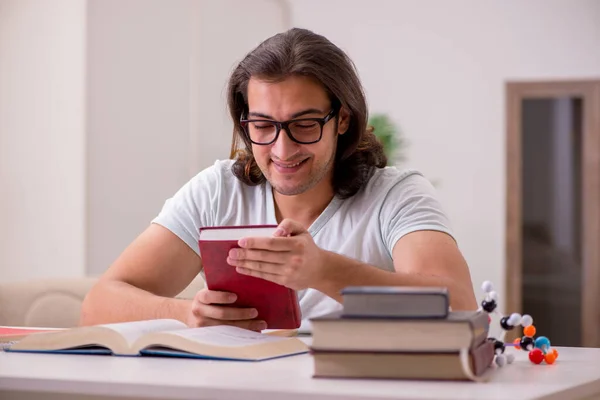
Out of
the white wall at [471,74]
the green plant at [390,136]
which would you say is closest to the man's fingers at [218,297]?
the green plant at [390,136]

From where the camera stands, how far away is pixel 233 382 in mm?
1056

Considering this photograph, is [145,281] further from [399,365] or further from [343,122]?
[399,365]

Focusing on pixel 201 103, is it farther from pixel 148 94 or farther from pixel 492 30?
pixel 492 30

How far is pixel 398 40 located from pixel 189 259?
436 centimetres

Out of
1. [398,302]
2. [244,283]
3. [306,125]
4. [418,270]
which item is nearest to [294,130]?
[306,125]

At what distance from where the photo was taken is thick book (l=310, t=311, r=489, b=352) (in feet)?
3.51

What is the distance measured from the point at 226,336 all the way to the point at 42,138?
309 centimetres

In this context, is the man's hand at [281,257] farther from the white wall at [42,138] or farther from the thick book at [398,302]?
the white wall at [42,138]

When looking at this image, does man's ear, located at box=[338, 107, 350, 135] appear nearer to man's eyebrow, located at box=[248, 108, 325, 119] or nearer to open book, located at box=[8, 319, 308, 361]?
man's eyebrow, located at box=[248, 108, 325, 119]

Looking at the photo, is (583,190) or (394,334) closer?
(394,334)

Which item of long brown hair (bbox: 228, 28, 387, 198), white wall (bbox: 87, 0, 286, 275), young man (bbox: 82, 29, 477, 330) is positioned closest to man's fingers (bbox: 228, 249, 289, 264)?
young man (bbox: 82, 29, 477, 330)

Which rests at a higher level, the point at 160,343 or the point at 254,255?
the point at 254,255

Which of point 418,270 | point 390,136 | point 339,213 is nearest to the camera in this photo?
point 418,270

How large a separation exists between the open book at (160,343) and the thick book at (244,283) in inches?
4.4
